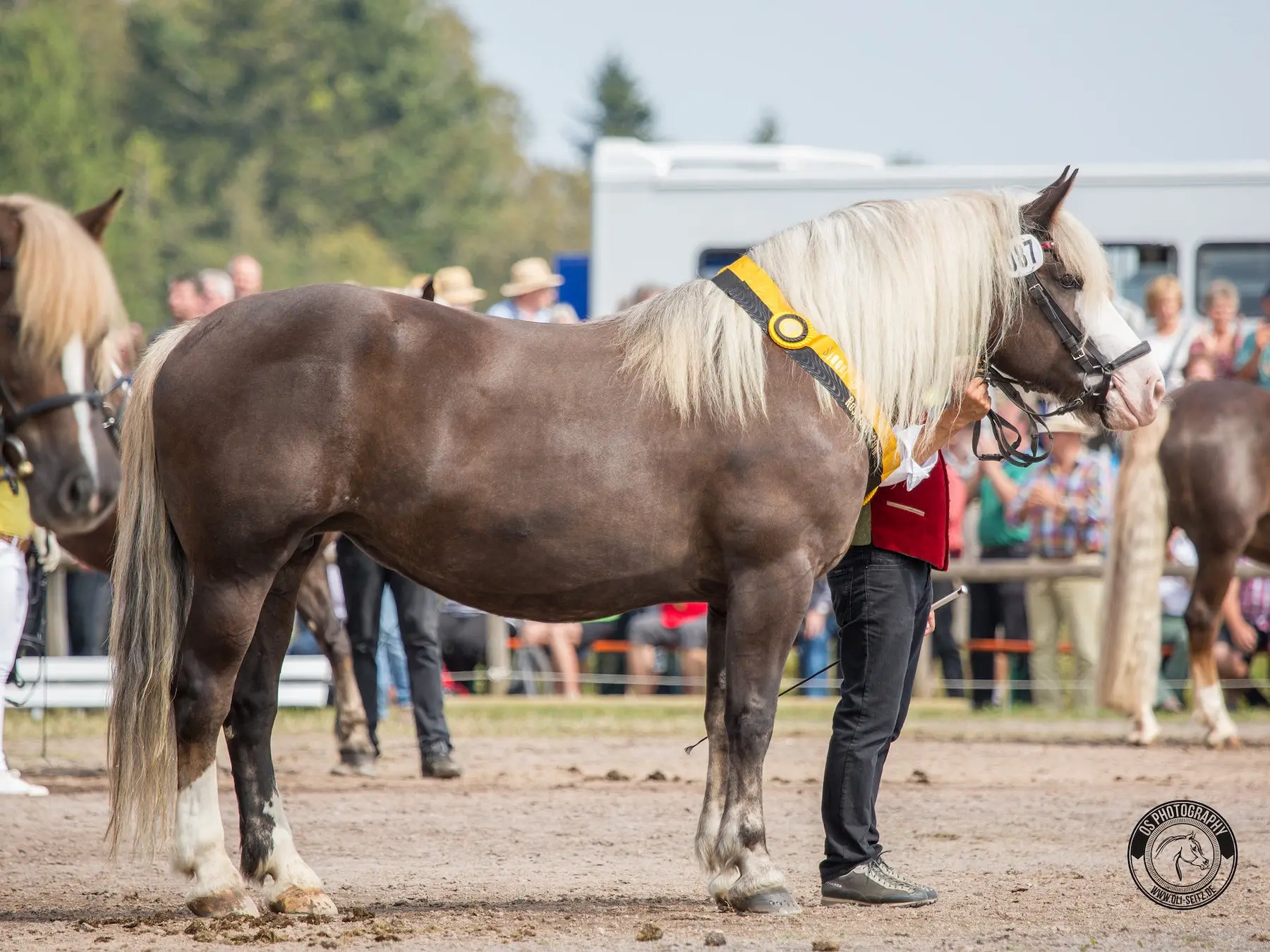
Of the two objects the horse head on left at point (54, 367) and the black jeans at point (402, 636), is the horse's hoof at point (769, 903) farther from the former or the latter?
the black jeans at point (402, 636)

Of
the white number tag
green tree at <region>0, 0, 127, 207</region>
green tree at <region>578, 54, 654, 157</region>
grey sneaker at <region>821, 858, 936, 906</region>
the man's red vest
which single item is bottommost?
grey sneaker at <region>821, 858, 936, 906</region>

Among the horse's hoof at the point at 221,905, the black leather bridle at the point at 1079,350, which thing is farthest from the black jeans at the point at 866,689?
the horse's hoof at the point at 221,905

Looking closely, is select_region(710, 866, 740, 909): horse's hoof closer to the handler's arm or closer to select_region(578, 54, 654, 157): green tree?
the handler's arm

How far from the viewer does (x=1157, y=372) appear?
507 centimetres

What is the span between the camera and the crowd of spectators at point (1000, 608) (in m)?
11.6

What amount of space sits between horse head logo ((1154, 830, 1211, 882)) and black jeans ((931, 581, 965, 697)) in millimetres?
6104

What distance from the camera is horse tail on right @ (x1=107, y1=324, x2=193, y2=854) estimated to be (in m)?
4.80

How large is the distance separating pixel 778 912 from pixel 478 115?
203 feet

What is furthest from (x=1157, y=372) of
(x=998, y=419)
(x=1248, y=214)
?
(x=1248, y=214)

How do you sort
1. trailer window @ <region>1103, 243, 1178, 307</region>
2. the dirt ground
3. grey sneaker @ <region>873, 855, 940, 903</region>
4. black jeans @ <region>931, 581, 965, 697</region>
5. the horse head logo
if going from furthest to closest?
trailer window @ <region>1103, 243, 1178, 307</region>
black jeans @ <region>931, 581, 965, 697</region>
the horse head logo
grey sneaker @ <region>873, 855, 940, 903</region>
the dirt ground

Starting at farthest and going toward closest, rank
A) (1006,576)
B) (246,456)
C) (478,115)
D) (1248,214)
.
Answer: (478,115)
(1248,214)
(1006,576)
(246,456)

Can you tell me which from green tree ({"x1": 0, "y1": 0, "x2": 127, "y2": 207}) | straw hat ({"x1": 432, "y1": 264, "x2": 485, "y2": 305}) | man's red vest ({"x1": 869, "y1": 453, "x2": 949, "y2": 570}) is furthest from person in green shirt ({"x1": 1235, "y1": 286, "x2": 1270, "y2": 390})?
green tree ({"x1": 0, "y1": 0, "x2": 127, "y2": 207})

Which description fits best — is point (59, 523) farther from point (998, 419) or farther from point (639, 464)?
point (998, 419)
